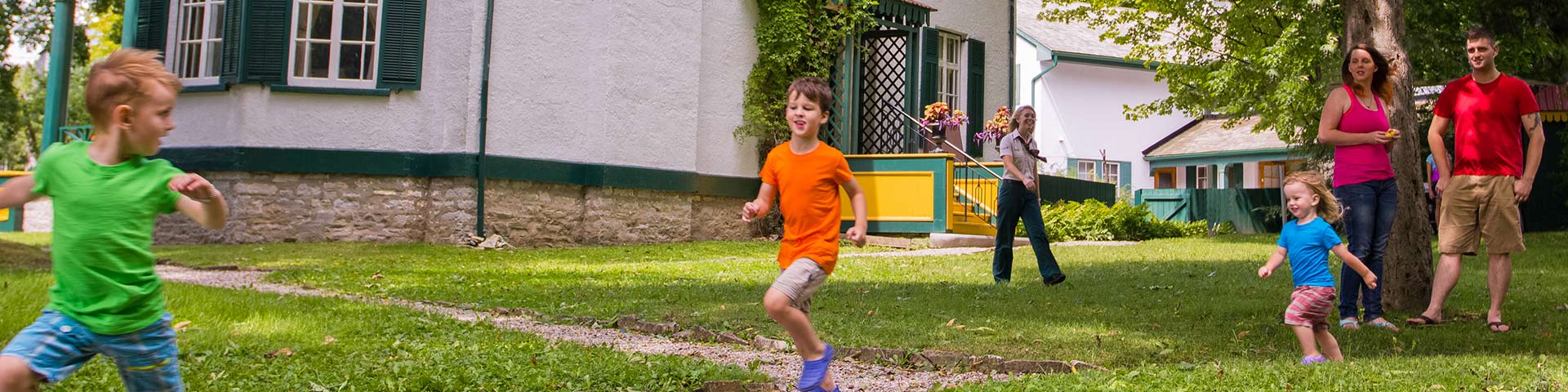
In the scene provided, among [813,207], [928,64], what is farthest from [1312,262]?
[928,64]

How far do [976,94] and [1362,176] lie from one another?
1450 centimetres

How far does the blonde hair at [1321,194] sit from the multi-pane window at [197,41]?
517 inches

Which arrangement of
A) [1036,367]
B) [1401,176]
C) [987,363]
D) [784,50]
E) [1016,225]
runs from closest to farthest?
[1036,367] → [987,363] → [1401,176] → [1016,225] → [784,50]

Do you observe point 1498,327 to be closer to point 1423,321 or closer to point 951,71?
point 1423,321

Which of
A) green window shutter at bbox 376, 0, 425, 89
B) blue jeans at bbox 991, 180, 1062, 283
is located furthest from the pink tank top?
green window shutter at bbox 376, 0, 425, 89

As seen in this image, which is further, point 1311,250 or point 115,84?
point 1311,250

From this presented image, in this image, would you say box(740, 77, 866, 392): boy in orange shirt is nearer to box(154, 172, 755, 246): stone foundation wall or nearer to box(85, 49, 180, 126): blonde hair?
box(85, 49, 180, 126): blonde hair

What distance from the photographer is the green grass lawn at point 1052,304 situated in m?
4.47

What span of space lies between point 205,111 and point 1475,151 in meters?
13.4

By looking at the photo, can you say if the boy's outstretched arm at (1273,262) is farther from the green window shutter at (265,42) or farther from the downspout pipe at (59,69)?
the downspout pipe at (59,69)

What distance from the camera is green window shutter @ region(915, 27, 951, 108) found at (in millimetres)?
18656

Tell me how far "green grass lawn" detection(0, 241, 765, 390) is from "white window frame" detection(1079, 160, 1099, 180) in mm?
28761

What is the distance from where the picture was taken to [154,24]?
15.2 metres

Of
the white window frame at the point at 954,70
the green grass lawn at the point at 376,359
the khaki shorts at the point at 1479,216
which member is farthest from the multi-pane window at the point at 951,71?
the green grass lawn at the point at 376,359
